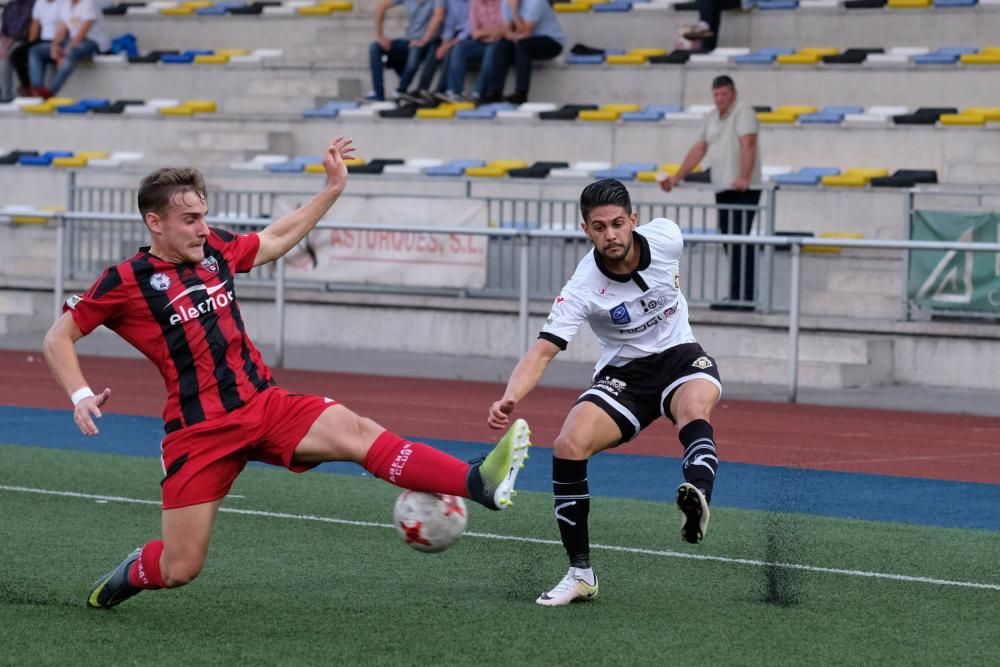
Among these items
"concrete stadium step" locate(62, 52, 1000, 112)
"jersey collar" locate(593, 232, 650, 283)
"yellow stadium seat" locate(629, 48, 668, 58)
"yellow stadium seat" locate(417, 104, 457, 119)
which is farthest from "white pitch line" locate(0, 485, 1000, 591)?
"yellow stadium seat" locate(629, 48, 668, 58)

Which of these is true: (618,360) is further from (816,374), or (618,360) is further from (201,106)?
(201,106)

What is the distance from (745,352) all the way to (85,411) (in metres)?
10.5

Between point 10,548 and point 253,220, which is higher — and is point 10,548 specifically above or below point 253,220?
below

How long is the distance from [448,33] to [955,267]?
1050cm

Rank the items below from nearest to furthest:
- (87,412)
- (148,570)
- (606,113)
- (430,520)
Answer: (87,412)
(430,520)
(148,570)
(606,113)

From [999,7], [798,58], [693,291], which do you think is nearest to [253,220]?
[693,291]

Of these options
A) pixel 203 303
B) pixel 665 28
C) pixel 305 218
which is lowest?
pixel 203 303

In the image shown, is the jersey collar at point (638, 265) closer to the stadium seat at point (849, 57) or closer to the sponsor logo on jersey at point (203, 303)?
the sponsor logo on jersey at point (203, 303)

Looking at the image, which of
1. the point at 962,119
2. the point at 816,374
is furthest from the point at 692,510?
the point at 962,119

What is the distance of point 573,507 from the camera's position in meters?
7.06

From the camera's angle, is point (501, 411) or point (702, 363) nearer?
point (501, 411)

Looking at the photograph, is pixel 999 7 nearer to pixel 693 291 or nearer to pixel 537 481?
pixel 693 291

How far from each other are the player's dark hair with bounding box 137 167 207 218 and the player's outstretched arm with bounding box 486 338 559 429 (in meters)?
1.46

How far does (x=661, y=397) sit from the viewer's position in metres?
7.38
